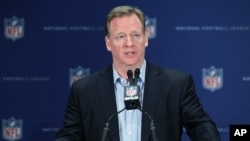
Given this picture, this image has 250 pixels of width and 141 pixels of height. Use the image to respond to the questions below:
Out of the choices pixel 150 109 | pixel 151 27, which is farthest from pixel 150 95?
pixel 151 27

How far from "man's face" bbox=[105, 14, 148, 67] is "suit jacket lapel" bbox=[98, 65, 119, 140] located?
0.61 feet

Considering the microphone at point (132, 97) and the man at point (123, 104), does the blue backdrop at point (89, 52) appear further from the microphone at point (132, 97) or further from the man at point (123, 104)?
the microphone at point (132, 97)

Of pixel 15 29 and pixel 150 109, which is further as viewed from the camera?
pixel 15 29


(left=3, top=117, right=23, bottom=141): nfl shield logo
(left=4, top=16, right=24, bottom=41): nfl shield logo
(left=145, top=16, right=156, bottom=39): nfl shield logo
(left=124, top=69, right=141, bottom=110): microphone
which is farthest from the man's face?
(left=3, top=117, right=23, bottom=141): nfl shield logo

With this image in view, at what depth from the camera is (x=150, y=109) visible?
109 inches

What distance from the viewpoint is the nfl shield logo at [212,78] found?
16.5 feet

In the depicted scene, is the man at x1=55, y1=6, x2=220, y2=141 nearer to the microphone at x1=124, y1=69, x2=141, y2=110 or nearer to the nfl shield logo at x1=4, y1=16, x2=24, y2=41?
the microphone at x1=124, y1=69, x2=141, y2=110

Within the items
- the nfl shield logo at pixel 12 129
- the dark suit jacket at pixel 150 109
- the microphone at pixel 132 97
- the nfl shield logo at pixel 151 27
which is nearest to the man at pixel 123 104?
the dark suit jacket at pixel 150 109

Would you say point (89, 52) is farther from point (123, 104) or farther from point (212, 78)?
point (123, 104)

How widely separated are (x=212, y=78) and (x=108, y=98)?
239 cm

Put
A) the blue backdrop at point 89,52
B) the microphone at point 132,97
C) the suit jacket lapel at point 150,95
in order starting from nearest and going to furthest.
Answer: the microphone at point 132,97
the suit jacket lapel at point 150,95
the blue backdrop at point 89,52

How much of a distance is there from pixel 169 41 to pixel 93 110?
7.69 feet

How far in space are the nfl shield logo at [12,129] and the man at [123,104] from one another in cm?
232

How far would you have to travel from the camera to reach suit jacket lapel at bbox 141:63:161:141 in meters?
2.70
